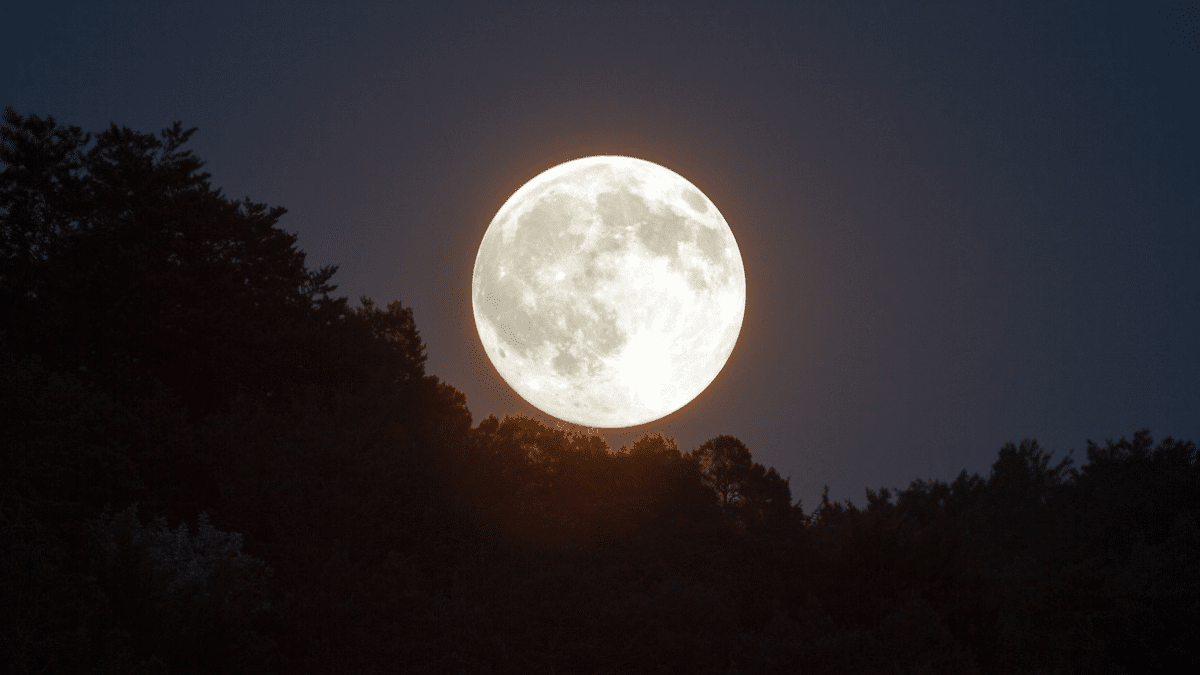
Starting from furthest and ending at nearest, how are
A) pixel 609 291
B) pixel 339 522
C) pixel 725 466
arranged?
pixel 725 466, pixel 609 291, pixel 339 522

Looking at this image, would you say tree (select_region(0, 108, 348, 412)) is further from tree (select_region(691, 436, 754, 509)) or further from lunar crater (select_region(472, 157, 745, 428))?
tree (select_region(691, 436, 754, 509))

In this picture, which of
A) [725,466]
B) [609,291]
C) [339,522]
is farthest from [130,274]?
[725,466]

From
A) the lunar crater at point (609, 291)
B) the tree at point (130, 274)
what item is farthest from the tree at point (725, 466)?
the tree at point (130, 274)

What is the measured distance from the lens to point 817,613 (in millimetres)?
40438

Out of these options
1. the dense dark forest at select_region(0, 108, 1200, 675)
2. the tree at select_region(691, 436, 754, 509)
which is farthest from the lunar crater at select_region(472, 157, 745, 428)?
the tree at select_region(691, 436, 754, 509)

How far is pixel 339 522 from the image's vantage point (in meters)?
35.9

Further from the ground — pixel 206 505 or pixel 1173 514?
pixel 1173 514

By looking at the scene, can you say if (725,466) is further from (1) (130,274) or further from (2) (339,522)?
(1) (130,274)

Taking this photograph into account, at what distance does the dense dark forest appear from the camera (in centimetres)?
2842

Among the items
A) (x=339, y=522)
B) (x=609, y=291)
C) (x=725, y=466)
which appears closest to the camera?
(x=339, y=522)

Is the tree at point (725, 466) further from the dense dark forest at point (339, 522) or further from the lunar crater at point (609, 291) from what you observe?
the lunar crater at point (609, 291)

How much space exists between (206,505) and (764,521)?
26.5 m

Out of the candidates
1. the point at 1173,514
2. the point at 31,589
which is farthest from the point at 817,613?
the point at 1173,514

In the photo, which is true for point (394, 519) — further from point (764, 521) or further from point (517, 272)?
point (764, 521)
